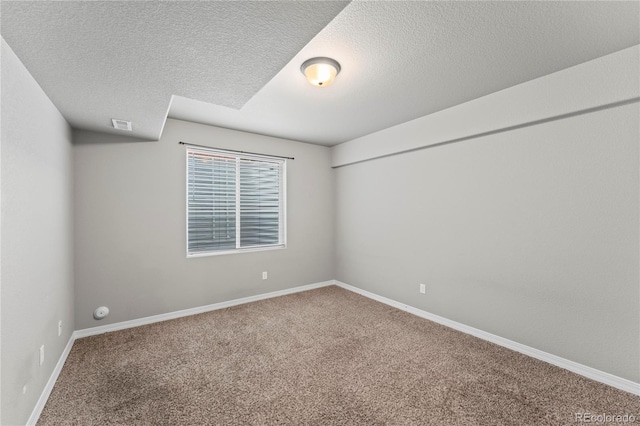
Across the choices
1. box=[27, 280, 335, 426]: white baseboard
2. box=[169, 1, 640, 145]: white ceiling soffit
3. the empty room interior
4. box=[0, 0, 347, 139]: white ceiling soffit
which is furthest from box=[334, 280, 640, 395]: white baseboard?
box=[0, 0, 347, 139]: white ceiling soffit

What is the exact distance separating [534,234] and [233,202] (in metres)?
3.57

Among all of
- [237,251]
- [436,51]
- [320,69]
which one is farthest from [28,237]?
[436,51]

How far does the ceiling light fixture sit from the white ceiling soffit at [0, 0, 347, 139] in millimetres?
473

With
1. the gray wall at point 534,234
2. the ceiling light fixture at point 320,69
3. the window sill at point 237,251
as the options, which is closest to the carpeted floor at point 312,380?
the gray wall at point 534,234

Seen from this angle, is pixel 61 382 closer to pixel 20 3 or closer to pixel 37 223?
pixel 37 223

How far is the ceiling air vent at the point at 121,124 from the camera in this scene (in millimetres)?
2613

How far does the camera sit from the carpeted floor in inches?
70.5

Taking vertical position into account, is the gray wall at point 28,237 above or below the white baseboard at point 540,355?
above

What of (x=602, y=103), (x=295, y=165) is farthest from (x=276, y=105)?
(x=602, y=103)

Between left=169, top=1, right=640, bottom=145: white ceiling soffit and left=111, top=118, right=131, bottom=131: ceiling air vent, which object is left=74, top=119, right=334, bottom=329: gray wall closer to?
left=111, top=118, right=131, bottom=131: ceiling air vent

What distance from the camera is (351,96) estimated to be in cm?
277

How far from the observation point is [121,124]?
106 inches

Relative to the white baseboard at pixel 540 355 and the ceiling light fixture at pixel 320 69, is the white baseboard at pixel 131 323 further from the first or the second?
the ceiling light fixture at pixel 320 69

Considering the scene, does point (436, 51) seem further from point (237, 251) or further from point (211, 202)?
point (237, 251)
